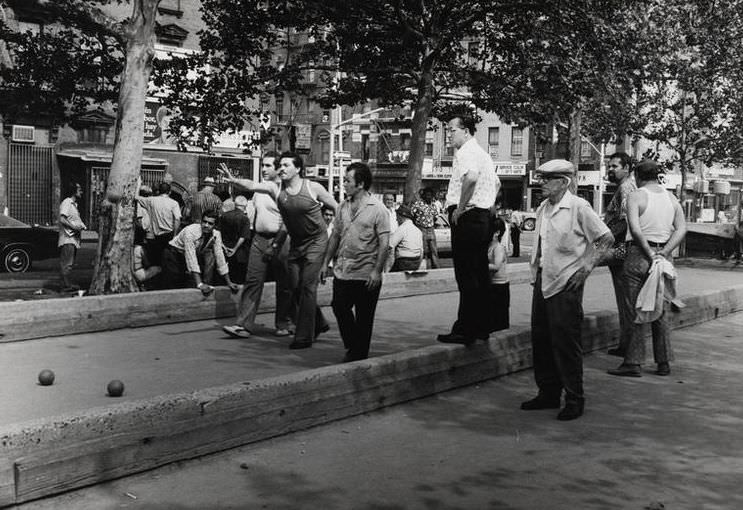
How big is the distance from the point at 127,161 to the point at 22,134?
21.4 m

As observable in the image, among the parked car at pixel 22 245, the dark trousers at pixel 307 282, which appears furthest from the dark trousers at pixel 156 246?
the parked car at pixel 22 245

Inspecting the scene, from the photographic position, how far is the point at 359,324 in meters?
7.33

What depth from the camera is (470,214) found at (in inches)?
283

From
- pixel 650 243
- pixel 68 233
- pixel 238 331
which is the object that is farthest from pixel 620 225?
pixel 68 233

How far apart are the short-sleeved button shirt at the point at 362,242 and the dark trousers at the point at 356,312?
8 centimetres

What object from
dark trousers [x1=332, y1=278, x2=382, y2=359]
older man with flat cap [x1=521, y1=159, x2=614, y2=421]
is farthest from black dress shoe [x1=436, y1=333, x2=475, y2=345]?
older man with flat cap [x1=521, y1=159, x2=614, y2=421]

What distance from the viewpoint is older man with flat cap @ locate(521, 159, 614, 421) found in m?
6.26

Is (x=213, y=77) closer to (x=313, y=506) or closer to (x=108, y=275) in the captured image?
(x=108, y=275)

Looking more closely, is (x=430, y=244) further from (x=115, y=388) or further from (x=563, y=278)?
(x=115, y=388)

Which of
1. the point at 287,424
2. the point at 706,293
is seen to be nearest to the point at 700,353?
the point at 706,293

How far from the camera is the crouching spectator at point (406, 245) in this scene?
551 inches

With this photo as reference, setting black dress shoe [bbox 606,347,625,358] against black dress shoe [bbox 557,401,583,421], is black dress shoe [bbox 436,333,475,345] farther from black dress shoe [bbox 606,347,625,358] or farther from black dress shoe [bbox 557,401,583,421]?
black dress shoe [bbox 606,347,625,358]

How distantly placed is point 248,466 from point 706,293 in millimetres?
9012

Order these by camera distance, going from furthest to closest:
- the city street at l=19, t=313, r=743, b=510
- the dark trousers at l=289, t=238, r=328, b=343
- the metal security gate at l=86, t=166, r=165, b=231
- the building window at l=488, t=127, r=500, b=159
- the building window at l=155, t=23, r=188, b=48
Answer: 1. the building window at l=488, t=127, r=500, b=159
2. the building window at l=155, t=23, r=188, b=48
3. the metal security gate at l=86, t=166, r=165, b=231
4. the dark trousers at l=289, t=238, r=328, b=343
5. the city street at l=19, t=313, r=743, b=510
